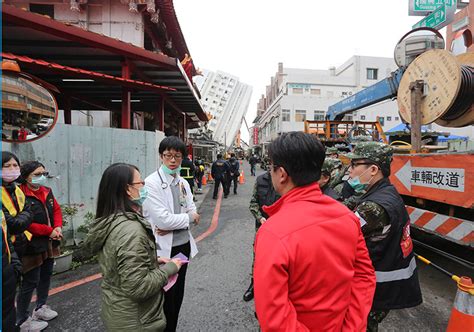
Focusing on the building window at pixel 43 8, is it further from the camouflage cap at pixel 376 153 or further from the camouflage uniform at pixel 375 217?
the camouflage uniform at pixel 375 217

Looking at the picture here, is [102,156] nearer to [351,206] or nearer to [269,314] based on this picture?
[351,206]

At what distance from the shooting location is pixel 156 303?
1561mm

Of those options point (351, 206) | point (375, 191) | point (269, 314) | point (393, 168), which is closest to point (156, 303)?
point (269, 314)

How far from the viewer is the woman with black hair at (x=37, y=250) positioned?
2467 millimetres

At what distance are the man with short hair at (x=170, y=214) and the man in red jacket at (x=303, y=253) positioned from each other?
130cm

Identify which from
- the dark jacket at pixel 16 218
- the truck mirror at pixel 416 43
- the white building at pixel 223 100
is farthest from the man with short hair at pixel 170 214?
the white building at pixel 223 100

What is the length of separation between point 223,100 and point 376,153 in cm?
3977

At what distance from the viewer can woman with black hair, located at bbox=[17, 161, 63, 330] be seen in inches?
97.1

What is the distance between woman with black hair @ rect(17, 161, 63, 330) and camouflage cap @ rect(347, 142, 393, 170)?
3.11m

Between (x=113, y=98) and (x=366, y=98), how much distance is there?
811 cm

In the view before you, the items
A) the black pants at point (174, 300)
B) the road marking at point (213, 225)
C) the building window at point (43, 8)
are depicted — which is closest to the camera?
the black pants at point (174, 300)

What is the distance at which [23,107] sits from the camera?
264cm

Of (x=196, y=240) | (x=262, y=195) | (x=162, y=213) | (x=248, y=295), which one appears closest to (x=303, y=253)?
(x=162, y=213)

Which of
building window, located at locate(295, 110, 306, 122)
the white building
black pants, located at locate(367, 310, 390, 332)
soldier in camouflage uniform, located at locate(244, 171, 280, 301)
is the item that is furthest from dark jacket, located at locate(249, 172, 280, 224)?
the white building
